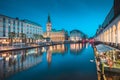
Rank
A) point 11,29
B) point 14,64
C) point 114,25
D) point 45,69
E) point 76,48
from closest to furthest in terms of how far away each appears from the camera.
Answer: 1. point 45,69
2. point 14,64
3. point 114,25
4. point 76,48
5. point 11,29

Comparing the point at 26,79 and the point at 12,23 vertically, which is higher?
the point at 12,23

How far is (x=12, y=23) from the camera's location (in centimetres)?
11138

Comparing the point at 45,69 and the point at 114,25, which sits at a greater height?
the point at 114,25

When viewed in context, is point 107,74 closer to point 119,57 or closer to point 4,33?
point 119,57

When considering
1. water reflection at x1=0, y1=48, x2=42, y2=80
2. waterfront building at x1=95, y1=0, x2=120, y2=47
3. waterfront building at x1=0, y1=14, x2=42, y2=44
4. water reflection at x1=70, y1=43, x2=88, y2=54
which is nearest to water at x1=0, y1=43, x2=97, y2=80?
water reflection at x1=0, y1=48, x2=42, y2=80

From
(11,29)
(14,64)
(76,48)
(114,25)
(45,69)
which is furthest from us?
(11,29)

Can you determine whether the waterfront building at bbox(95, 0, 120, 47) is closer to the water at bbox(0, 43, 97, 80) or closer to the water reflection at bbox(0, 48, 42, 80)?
the water at bbox(0, 43, 97, 80)

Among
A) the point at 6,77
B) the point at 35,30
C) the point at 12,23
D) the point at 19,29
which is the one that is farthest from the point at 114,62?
the point at 35,30

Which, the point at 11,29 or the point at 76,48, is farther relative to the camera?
the point at 11,29

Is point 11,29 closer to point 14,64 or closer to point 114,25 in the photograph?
point 114,25

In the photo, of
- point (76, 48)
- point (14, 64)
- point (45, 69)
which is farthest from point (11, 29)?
point (45, 69)

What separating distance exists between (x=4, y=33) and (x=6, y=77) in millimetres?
85054

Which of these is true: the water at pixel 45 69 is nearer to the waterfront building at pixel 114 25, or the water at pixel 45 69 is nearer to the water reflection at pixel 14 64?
the water reflection at pixel 14 64

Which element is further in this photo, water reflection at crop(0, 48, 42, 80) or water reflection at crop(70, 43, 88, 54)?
water reflection at crop(70, 43, 88, 54)
